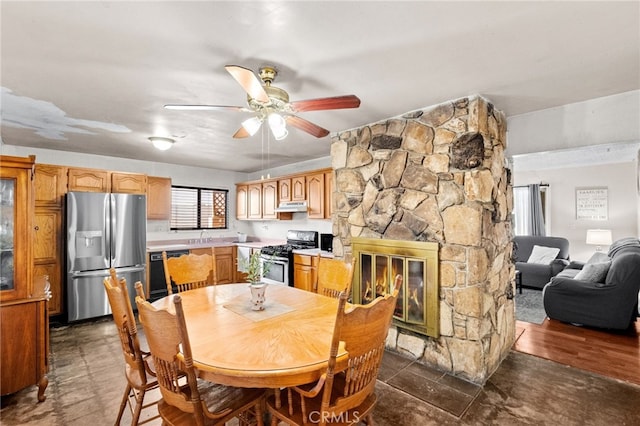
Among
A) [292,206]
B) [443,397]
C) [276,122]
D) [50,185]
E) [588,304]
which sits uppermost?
[276,122]

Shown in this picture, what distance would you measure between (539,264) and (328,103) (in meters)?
5.40

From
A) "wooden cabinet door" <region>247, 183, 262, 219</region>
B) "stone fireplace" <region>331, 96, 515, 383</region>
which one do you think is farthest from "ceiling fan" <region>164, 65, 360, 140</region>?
"wooden cabinet door" <region>247, 183, 262, 219</region>

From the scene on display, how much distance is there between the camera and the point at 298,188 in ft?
16.8

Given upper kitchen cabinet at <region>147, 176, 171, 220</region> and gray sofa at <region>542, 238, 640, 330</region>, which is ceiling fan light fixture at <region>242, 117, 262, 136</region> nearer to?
upper kitchen cabinet at <region>147, 176, 171, 220</region>

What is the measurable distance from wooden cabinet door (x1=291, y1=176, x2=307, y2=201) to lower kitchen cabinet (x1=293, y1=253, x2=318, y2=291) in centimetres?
101

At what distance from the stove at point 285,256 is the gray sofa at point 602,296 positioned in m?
3.47

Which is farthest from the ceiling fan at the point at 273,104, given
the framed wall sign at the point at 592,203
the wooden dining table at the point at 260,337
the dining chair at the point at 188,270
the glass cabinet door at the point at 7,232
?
the framed wall sign at the point at 592,203

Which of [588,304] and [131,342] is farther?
[588,304]

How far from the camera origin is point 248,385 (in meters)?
1.30

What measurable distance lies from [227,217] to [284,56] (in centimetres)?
509

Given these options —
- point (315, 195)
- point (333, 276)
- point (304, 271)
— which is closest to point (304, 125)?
point (333, 276)


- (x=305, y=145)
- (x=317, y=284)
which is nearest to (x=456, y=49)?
(x=317, y=284)

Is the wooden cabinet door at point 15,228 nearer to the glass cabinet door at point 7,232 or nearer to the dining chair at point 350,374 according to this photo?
the glass cabinet door at point 7,232

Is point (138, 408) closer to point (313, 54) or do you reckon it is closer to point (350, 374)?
point (350, 374)
